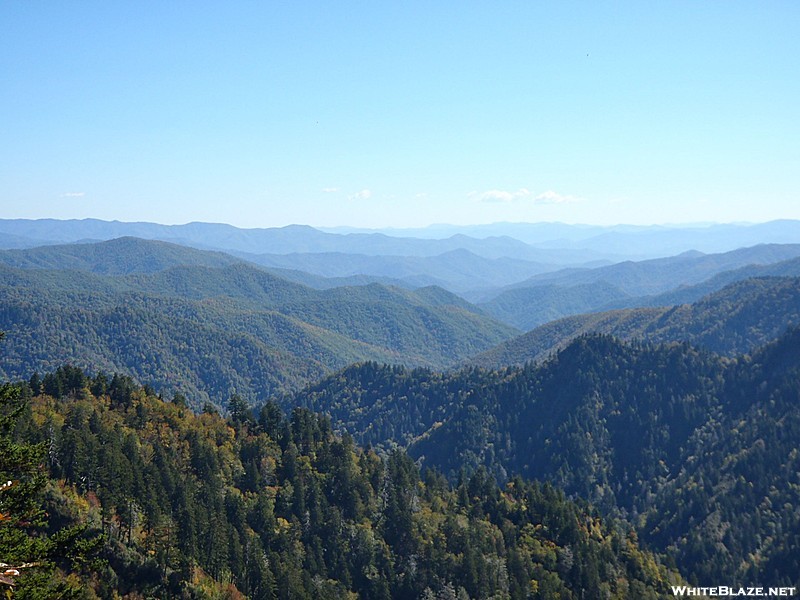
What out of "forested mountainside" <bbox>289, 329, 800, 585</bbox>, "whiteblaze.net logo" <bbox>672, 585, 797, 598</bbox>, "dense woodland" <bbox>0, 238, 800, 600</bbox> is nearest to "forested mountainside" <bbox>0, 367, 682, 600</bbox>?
"dense woodland" <bbox>0, 238, 800, 600</bbox>

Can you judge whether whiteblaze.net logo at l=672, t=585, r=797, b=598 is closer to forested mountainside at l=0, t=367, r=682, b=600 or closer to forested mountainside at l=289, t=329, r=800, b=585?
forested mountainside at l=289, t=329, r=800, b=585

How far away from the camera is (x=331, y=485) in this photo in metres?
87.5

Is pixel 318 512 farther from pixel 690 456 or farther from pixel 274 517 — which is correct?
pixel 690 456

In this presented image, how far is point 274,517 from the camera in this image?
241ft

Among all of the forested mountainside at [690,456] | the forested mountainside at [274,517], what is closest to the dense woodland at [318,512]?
the forested mountainside at [274,517]

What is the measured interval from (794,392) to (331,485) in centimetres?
14605

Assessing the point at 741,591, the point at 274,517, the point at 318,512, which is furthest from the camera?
the point at 741,591

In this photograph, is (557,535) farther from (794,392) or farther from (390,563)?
(794,392)

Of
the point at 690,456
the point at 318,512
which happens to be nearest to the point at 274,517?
the point at 318,512

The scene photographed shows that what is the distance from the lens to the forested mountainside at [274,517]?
54.6 m

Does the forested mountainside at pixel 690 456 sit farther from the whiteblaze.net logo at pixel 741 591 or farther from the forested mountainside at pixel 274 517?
the forested mountainside at pixel 274 517

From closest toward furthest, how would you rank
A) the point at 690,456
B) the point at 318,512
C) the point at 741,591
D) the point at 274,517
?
the point at 274,517 → the point at 318,512 → the point at 741,591 → the point at 690,456

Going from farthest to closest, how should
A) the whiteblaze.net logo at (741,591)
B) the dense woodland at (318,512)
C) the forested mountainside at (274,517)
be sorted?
1. the whiteblaze.net logo at (741,591)
2. the forested mountainside at (274,517)
3. the dense woodland at (318,512)

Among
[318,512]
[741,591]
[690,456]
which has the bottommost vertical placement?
[741,591]
